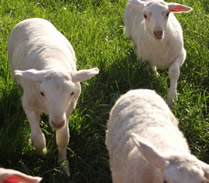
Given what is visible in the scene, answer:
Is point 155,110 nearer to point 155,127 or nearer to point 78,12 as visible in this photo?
point 155,127

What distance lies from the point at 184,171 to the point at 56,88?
66.3 inches

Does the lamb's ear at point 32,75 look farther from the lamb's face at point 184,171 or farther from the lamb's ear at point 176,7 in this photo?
the lamb's ear at point 176,7

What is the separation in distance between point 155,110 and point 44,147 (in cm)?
122

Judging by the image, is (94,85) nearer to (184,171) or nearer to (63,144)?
(63,144)

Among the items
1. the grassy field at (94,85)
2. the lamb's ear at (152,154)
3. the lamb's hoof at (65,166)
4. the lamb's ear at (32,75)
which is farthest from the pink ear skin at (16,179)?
the lamb's hoof at (65,166)

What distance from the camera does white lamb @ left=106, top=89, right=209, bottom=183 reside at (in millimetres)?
3123

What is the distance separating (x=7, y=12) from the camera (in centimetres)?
798

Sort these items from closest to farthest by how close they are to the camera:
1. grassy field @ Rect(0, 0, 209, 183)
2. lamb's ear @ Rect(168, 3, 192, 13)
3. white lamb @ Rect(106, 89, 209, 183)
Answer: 1. white lamb @ Rect(106, 89, 209, 183)
2. grassy field @ Rect(0, 0, 209, 183)
3. lamb's ear @ Rect(168, 3, 192, 13)

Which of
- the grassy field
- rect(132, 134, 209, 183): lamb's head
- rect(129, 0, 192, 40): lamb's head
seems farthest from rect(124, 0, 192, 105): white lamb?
rect(132, 134, 209, 183): lamb's head

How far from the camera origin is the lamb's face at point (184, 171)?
3.01m

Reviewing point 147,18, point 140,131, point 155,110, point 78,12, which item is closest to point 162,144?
point 140,131

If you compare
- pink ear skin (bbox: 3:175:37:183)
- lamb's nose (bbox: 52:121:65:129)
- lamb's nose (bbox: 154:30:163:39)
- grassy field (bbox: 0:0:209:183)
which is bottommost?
grassy field (bbox: 0:0:209:183)

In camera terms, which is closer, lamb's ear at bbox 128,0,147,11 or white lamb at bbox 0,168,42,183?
white lamb at bbox 0,168,42,183

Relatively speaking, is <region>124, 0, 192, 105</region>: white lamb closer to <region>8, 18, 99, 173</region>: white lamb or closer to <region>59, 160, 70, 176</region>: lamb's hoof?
<region>8, 18, 99, 173</region>: white lamb
